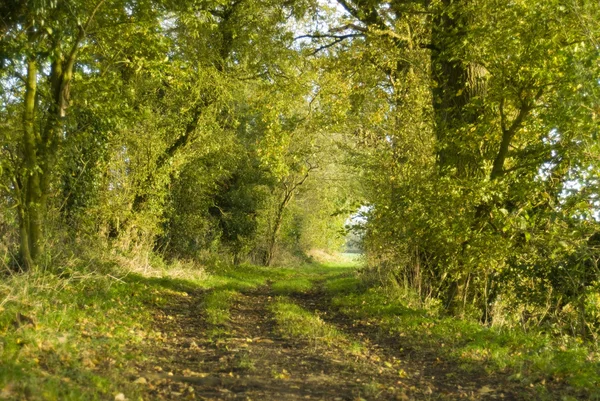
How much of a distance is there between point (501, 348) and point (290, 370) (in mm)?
3700

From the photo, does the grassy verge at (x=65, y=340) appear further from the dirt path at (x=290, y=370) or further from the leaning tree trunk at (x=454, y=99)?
the leaning tree trunk at (x=454, y=99)

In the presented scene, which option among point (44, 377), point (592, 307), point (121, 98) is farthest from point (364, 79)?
point (44, 377)

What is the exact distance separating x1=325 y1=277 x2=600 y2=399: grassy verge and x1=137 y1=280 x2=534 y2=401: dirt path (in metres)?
0.36

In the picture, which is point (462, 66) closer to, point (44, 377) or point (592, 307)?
point (592, 307)

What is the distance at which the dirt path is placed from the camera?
20.3 ft

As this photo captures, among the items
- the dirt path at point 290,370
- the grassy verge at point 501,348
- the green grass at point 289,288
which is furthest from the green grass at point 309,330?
the green grass at point 289,288

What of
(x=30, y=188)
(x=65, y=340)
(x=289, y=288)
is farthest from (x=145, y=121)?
(x=65, y=340)

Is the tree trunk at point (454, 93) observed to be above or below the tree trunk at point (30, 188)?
above

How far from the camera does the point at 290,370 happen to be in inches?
284

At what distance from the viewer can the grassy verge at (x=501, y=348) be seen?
7086 mm

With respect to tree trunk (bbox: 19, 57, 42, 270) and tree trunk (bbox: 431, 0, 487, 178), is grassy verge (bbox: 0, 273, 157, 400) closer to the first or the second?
tree trunk (bbox: 19, 57, 42, 270)

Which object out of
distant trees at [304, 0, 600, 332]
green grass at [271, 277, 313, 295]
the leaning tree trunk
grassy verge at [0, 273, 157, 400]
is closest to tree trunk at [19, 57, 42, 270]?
grassy verge at [0, 273, 157, 400]

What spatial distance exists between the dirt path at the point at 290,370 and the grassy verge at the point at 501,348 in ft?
1.17

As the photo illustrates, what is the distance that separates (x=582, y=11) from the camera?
30.8 feet
